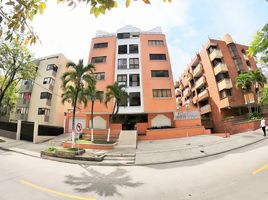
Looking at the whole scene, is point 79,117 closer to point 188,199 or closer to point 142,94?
point 142,94

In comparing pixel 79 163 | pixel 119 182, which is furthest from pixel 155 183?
pixel 79 163

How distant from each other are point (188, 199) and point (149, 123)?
64.3 feet

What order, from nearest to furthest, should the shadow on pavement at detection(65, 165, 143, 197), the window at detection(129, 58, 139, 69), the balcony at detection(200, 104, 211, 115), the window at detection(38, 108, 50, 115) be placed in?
the shadow on pavement at detection(65, 165, 143, 197) → the window at detection(129, 58, 139, 69) → the window at detection(38, 108, 50, 115) → the balcony at detection(200, 104, 211, 115)

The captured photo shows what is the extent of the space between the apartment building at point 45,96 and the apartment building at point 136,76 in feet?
23.3

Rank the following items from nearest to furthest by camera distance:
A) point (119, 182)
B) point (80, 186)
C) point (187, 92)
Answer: point (80, 186), point (119, 182), point (187, 92)

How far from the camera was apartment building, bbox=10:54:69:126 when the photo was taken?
30.7m

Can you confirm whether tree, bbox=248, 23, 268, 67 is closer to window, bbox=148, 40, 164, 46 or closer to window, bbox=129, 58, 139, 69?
window, bbox=129, 58, 139, 69

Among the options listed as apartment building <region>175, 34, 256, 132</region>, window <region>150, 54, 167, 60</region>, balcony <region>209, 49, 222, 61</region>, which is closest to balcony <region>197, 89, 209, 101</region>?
apartment building <region>175, 34, 256, 132</region>

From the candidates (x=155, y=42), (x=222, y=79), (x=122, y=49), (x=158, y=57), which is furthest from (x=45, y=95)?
(x=222, y=79)

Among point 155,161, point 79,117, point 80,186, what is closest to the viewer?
point 80,186

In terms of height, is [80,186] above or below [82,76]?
below

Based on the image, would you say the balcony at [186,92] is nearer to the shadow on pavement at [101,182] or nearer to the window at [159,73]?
the window at [159,73]

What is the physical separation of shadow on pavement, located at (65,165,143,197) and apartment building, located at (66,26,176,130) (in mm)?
15939

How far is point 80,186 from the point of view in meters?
6.45
